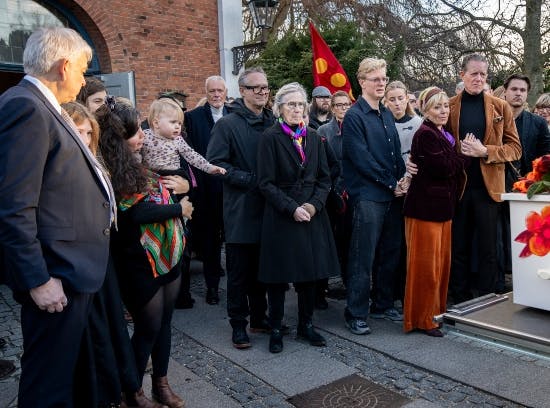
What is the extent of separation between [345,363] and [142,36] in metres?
7.55

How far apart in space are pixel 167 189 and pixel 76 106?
775mm

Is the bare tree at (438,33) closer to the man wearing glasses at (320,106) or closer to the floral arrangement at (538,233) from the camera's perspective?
the man wearing glasses at (320,106)

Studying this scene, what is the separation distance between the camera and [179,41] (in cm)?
1014

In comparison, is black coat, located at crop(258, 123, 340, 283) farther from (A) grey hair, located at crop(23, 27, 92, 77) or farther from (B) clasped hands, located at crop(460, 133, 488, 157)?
(A) grey hair, located at crop(23, 27, 92, 77)

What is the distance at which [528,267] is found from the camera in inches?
73.4

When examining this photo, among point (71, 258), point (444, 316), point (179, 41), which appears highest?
point (179, 41)

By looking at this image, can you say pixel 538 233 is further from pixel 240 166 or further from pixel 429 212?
pixel 240 166

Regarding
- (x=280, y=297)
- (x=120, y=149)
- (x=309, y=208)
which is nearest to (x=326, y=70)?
(x=309, y=208)

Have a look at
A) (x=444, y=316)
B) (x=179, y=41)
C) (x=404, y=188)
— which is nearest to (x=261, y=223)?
(x=404, y=188)

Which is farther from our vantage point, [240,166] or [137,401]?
[240,166]

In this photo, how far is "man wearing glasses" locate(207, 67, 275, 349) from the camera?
415 cm

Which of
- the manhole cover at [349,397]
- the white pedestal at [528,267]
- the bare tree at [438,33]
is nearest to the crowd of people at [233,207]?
the manhole cover at [349,397]

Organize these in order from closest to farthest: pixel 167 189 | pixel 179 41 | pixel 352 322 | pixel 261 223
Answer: pixel 167 189
pixel 261 223
pixel 352 322
pixel 179 41

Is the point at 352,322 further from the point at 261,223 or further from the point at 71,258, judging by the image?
the point at 71,258
